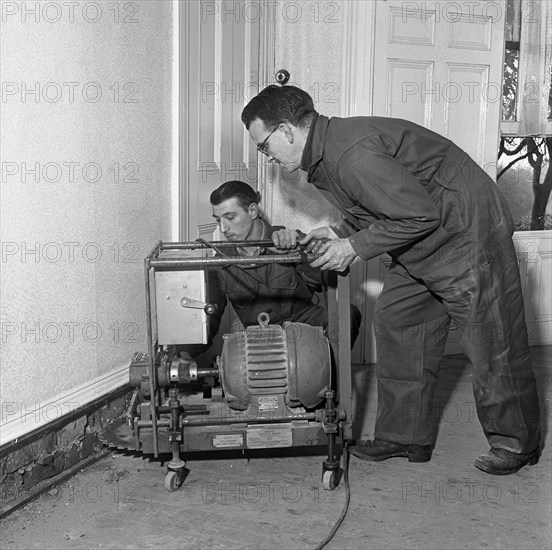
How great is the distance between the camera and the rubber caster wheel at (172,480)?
270 centimetres

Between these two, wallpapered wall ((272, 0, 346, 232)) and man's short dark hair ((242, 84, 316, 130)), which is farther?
wallpapered wall ((272, 0, 346, 232))

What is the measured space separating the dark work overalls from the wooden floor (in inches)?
7.8

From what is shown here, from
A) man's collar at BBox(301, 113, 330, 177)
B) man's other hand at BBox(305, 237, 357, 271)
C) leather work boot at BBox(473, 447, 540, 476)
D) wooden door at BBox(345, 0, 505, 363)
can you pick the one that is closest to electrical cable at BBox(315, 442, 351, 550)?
leather work boot at BBox(473, 447, 540, 476)

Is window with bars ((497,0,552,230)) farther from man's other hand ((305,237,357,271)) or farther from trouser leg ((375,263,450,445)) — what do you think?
man's other hand ((305,237,357,271))

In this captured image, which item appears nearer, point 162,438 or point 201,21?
point 162,438

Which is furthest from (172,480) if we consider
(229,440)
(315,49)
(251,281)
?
(315,49)

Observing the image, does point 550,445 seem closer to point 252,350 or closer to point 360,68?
point 252,350

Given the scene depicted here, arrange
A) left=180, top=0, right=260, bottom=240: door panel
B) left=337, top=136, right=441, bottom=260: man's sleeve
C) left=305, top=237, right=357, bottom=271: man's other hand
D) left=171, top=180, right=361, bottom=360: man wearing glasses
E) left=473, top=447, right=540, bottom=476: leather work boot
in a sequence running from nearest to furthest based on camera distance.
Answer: left=337, top=136, right=441, bottom=260: man's sleeve
left=305, top=237, right=357, bottom=271: man's other hand
left=473, top=447, right=540, bottom=476: leather work boot
left=171, top=180, right=361, bottom=360: man wearing glasses
left=180, top=0, right=260, bottom=240: door panel

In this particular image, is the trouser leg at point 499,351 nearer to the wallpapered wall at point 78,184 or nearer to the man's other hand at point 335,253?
the man's other hand at point 335,253

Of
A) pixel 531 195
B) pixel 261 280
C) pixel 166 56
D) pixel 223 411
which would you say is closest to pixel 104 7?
pixel 166 56

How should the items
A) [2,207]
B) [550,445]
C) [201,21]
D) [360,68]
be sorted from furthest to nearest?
[360,68] < [201,21] < [550,445] < [2,207]

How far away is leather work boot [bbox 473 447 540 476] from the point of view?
9.52 feet

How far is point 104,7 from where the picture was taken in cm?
292

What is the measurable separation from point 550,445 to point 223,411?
4.44 feet
